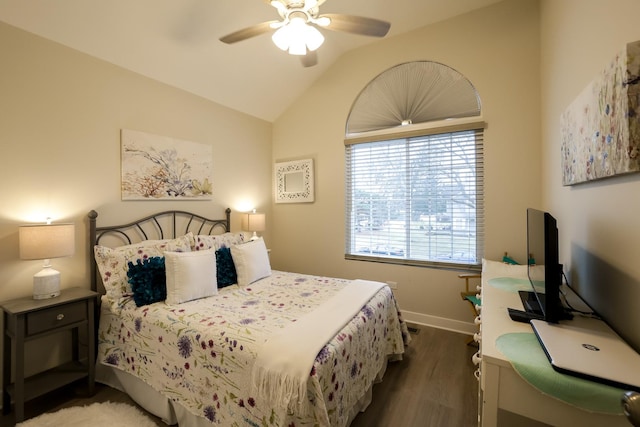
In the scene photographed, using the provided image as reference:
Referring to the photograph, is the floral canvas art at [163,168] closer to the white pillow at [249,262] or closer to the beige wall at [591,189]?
the white pillow at [249,262]

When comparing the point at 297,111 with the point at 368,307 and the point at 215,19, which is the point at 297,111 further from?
the point at 368,307

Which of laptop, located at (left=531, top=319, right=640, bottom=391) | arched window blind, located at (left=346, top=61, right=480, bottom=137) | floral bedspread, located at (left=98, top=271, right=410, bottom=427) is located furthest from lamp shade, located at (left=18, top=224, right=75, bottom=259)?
arched window blind, located at (left=346, top=61, right=480, bottom=137)

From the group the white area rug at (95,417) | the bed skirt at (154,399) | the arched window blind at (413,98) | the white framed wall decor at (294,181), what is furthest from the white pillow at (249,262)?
the arched window blind at (413,98)

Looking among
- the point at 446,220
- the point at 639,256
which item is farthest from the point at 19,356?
the point at 446,220

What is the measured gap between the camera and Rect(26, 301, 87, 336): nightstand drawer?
1.78m

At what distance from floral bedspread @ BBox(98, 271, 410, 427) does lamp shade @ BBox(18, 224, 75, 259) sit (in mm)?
589

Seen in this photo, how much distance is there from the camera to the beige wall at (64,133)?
1.94 m

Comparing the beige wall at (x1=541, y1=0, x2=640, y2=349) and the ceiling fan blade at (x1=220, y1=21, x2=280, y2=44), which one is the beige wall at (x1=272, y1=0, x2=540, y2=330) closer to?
the beige wall at (x1=541, y1=0, x2=640, y2=349)

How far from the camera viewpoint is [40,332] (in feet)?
5.93

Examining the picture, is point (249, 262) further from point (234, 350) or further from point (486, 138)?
point (486, 138)

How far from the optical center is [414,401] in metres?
1.99

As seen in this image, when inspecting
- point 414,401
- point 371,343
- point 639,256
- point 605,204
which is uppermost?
point 605,204

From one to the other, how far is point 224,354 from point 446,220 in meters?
2.59

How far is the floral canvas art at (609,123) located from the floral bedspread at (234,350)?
1.52m
